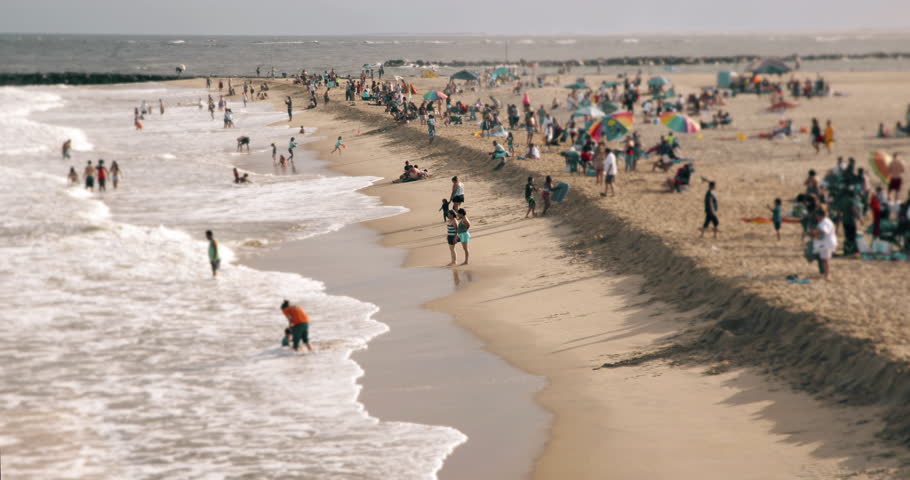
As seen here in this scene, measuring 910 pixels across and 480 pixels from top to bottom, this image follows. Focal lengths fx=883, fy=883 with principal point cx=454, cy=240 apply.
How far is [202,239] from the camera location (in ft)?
80.5

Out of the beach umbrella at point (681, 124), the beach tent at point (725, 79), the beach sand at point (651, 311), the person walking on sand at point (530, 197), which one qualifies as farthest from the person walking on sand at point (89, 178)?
the beach tent at point (725, 79)

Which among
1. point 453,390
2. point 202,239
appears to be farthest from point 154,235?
point 453,390

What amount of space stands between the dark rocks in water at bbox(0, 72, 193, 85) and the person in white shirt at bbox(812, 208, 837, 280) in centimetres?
10873

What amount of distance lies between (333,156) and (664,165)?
1960 cm

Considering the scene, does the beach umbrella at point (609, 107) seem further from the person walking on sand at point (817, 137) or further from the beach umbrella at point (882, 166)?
the beach umbrella at point (882, 166)

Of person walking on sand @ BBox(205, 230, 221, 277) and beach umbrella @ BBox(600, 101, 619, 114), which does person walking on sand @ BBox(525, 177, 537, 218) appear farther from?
beach umbrella @ BBox(600, 101, 619, 114)

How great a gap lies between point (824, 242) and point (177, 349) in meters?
11.3

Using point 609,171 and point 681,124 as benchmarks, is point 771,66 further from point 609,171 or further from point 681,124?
point 609,171

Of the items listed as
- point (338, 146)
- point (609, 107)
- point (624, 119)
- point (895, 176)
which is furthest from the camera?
point (338, 146)

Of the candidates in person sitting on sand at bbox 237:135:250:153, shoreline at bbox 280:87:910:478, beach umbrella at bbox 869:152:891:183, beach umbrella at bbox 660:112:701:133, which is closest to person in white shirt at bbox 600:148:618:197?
beach umbrella at bbox 660:112:701:133

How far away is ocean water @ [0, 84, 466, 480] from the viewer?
426 inches

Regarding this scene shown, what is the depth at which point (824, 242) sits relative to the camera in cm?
1524

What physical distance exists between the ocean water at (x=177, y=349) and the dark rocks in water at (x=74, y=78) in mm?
83524

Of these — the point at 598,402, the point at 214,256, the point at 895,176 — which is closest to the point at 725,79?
the point at 895,176
